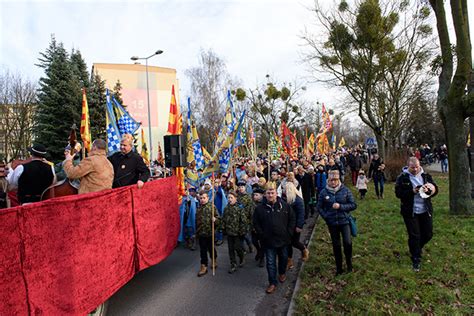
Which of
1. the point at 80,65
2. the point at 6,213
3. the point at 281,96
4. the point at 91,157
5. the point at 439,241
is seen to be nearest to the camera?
the point at 6,213

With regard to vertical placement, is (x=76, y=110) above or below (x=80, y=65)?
below

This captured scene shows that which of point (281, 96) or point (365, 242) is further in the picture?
→ point (281, 96)

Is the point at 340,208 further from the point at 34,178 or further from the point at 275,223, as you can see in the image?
the point at 34,178

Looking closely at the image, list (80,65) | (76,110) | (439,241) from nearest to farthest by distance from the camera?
1. (439,241)
2. (76,110)
3. (80,65)

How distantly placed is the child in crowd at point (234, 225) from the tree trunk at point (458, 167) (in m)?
5.94

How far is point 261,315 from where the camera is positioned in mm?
4781

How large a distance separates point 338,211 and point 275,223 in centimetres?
108

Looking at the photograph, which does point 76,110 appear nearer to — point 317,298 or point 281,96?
point 281,96

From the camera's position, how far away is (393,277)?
5.42 m

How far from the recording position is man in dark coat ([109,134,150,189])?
18.4 feet

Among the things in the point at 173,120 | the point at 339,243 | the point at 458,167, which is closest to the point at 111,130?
the point at 173,120

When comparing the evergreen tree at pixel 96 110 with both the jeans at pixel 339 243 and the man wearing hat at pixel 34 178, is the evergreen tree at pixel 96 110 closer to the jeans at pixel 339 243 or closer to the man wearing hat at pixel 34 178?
the man wearing hat at pixel 34 178

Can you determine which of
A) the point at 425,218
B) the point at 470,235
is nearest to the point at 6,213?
the point at 425,218

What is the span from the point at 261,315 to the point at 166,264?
9.68 feet
